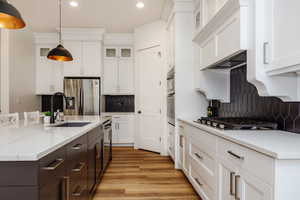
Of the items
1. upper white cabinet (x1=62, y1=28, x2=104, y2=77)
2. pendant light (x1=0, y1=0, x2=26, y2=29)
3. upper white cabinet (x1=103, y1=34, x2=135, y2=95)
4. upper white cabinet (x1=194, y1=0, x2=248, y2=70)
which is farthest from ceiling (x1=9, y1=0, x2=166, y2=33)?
pendant light (x1=0, y1=0, x2=26, y2=29)

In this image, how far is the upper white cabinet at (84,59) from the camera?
16.7 feet

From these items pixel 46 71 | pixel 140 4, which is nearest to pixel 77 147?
pixel 140 4

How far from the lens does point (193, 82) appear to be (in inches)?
131

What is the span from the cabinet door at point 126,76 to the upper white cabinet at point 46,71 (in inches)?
58.9

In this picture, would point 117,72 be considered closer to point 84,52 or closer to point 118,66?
point 118,66

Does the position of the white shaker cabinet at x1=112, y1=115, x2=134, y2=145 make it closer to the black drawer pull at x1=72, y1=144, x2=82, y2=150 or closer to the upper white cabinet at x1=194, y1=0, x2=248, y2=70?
the upper white cabinet at x1=194, y1=0, x2=248, y2=70

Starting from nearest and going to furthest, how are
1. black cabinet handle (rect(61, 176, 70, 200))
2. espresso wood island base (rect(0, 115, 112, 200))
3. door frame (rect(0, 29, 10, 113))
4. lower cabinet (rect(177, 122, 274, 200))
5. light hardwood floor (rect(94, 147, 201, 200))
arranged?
espresso wood island base (rect(0, 115, 112, 200))
lower cabinet (rect(177, 122, 274, 200))
black cabinet handle (rect(61, 176, 70, 200))
light hardwood floor (rect(94, 147, 201, 200))
door frame (rect(0, 29, 10, 113))

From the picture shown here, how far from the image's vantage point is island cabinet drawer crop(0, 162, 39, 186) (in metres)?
0.98

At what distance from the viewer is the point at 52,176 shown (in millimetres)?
1174

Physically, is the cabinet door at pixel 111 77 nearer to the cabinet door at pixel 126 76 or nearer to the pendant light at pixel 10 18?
the cabinet door at pixel 126 76

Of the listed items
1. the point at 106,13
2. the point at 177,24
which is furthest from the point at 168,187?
the point at 106,13

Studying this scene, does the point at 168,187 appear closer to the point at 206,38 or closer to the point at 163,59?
the point at 206,38

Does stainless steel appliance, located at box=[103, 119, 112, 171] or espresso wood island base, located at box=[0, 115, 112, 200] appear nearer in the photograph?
espresso wood island base, located at box=[0, 115, 112, 200]

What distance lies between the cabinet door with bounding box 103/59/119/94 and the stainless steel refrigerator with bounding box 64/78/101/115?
1.35 ft
